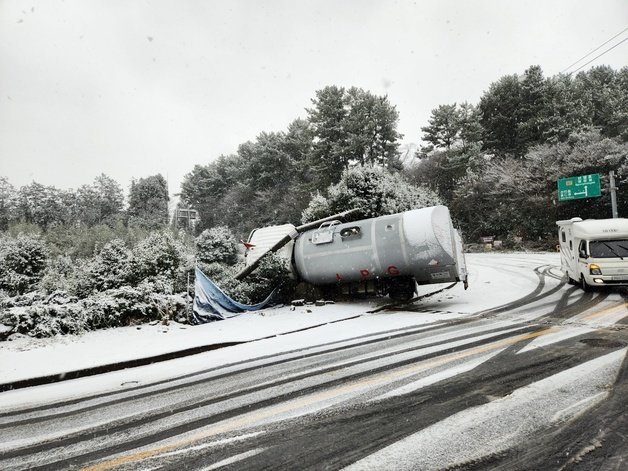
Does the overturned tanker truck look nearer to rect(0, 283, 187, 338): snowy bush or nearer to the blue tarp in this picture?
the blue tarp

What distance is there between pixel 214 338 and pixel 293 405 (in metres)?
5.31

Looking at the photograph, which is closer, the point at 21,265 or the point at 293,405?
the point at 293,405

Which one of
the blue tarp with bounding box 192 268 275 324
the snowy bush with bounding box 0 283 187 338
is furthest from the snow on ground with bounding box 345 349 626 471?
the snowy bush with bounding box 0 283 187 338

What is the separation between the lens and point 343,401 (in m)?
4.45

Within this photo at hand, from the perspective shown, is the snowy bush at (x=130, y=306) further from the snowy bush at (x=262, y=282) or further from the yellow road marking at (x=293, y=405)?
the yellow road marking at (x=293, y=405)

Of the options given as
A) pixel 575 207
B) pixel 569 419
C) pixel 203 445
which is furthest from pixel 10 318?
pixel 575 207

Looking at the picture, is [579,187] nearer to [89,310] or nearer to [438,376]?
[438,376]

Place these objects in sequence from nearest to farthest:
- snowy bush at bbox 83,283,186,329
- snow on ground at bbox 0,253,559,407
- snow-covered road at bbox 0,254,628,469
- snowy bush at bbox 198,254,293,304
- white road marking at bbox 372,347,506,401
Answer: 1. snow-covered road at bbox 0,254,628,469
2. white road marking at bbox 372,347,506,401
3. snow on ground at bbox 0,253,559,407
4. snowy bush at bbox 83,283,186,329
5. snowy bush at bbox 198,254,293,304

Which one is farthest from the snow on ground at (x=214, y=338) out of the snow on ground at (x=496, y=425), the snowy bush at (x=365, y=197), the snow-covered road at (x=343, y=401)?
the snowy bush at (x=365, y=197)

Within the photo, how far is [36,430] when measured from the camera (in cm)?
433

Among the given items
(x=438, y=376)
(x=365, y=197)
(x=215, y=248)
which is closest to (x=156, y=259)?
(x=215, y=248)

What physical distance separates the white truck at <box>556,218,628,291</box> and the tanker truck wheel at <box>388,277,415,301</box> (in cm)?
576

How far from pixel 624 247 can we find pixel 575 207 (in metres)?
23.5

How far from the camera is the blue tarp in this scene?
11.6 metres
